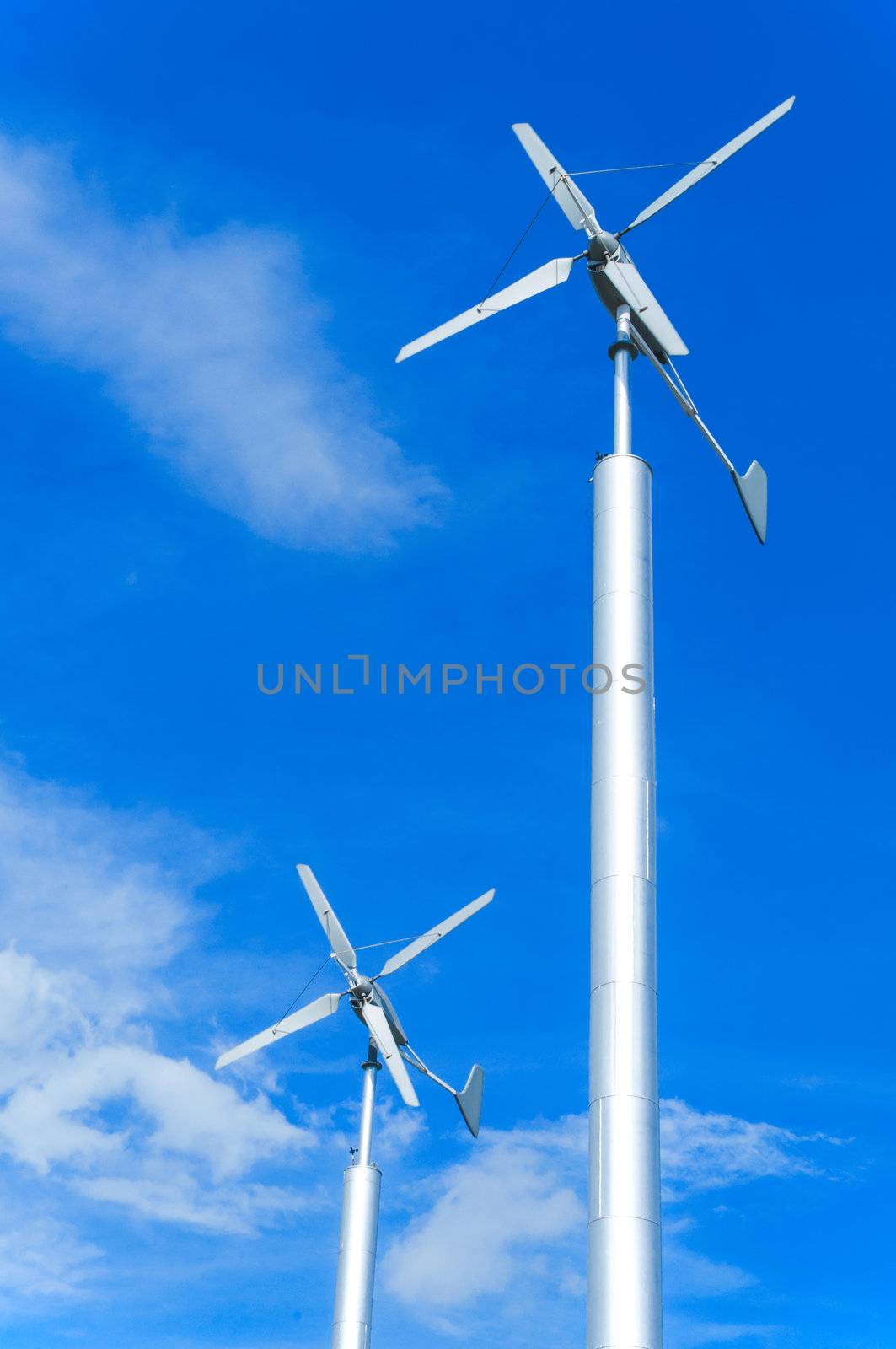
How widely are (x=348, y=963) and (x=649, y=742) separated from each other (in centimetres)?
3375

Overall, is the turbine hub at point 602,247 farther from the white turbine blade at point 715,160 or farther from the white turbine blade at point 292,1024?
the white turbine blade at point 292,1024

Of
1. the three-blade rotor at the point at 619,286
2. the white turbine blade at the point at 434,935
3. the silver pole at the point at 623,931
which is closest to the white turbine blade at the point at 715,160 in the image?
the three-blade rotor at the point at 619,286

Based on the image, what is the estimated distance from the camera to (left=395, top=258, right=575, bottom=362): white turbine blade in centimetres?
3247

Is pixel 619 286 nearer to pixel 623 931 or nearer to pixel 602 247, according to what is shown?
pixel 602 247

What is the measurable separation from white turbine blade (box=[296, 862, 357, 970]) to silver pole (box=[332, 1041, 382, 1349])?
6.96m

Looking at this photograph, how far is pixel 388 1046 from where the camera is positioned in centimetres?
5531

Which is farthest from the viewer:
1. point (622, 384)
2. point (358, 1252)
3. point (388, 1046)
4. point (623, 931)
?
point (388, 1046)

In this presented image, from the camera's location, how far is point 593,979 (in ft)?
80.7

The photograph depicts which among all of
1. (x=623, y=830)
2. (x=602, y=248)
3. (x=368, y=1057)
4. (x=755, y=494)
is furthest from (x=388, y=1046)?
(x=602, y=248)

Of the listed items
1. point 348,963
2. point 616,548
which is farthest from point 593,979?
point 348,963

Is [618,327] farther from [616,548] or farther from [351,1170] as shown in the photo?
[351,1170]

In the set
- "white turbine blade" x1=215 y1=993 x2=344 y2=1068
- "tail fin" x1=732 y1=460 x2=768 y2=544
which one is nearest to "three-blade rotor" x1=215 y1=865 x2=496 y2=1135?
"white turbine blade" x1=215 y1=993 x2=344 y2=1068

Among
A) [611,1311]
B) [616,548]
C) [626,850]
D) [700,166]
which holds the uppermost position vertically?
[700,166]

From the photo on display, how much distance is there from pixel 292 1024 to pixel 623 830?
34819mm
